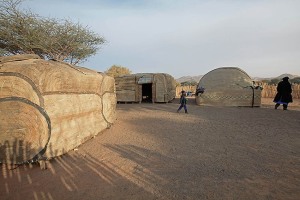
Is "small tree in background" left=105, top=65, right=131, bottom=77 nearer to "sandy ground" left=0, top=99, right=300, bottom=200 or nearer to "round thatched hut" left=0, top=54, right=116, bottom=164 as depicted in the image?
"sandy ground" left=0, top=99, right=300, bottom=200

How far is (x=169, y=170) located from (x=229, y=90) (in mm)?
11522

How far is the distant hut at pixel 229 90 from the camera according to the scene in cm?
1372

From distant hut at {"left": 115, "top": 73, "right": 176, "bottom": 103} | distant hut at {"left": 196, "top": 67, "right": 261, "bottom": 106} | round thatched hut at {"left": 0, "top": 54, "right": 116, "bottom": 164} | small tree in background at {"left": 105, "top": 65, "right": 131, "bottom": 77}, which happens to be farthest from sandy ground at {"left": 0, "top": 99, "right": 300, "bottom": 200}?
small tree in background at {"left": 105, "top": 65, "right": 131, "bottom": 77}

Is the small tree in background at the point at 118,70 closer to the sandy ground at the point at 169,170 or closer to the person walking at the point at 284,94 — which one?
the person walking at the point at 284,94

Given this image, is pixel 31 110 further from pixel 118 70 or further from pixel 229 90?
pixel 118 70

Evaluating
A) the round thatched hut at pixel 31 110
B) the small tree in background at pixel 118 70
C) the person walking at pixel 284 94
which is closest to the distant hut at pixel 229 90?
the person walking at pixel 284 94

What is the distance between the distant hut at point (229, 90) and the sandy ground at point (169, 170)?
768 cm

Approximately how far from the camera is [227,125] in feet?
26.1

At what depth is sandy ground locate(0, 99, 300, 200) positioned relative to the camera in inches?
125

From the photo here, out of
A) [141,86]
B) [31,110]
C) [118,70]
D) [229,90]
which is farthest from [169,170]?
[118,70]

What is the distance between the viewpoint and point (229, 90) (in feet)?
46.4

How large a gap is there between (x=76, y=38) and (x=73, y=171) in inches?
587

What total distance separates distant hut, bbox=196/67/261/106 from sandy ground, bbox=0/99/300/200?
768cm

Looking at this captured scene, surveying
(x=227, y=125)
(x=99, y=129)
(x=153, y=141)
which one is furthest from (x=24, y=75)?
(x=227, y=125)
